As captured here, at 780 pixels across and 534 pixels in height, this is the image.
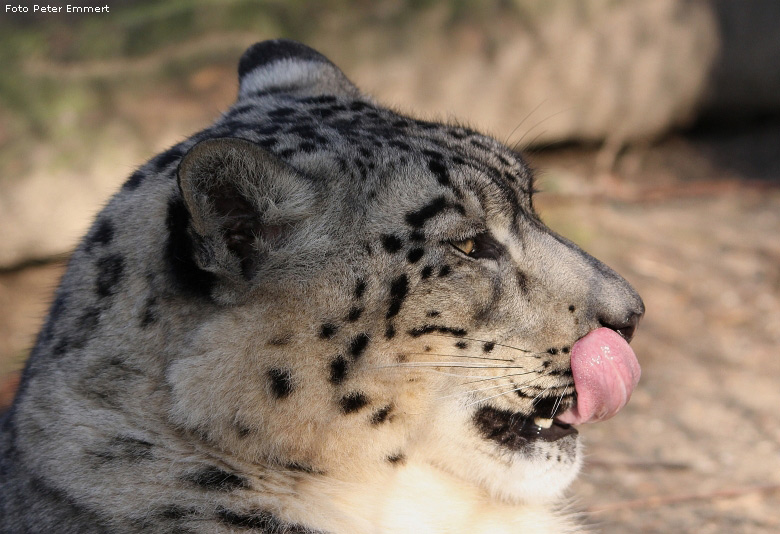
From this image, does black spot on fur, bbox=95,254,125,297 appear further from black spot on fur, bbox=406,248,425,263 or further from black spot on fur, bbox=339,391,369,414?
black spot on fur, bbox=406,248,425,263

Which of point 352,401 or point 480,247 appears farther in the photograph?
point 480,247

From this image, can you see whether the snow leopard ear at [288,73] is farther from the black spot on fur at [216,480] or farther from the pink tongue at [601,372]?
the black spot on fur at [216,480]

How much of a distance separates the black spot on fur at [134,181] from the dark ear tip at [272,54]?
1.09m

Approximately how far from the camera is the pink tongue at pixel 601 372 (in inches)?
126

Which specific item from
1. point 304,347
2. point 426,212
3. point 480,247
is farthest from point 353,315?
point 480,247

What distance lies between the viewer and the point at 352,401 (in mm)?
2992

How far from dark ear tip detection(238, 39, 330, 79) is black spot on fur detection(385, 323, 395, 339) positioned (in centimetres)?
174

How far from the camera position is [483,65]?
946cm

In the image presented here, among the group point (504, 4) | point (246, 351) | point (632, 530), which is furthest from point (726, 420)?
point (504, 4)

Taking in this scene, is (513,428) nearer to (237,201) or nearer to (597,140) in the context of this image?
(237,201)

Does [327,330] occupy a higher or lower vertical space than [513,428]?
higher

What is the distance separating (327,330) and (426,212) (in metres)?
0.56

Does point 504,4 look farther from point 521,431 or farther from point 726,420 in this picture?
point 521,431

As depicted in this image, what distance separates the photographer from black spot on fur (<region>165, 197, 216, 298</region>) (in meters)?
2.87
